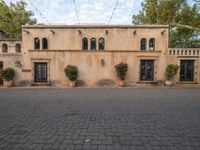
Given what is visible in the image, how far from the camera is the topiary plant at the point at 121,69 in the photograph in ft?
55.4

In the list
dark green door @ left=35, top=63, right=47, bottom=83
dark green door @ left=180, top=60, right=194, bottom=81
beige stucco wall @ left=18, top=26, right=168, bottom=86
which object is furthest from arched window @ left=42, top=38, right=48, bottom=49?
Result: dark green door @ left=180, top=60, right=194, bottom=81

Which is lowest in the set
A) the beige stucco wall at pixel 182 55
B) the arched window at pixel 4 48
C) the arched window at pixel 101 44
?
the beige stucco wall at pixel 182 55

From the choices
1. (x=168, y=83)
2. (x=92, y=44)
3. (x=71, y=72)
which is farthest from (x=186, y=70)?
(x=71, y=72)

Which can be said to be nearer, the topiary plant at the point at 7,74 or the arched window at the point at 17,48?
the topiary plant at the point at 7,74

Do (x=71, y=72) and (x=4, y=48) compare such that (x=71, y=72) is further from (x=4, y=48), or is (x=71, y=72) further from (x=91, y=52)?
(x=4, y=48)

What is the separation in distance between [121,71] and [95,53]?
325cm

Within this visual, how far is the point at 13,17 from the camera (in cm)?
3012

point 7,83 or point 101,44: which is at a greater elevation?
point 101,44

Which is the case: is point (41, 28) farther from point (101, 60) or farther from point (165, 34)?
point (165, 34)

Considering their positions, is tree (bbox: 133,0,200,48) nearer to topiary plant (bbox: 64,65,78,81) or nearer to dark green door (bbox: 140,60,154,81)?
dark green door (bbox: 140,60,154,81)

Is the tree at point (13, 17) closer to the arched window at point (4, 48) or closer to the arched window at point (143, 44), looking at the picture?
the arched window at point (4, 48)

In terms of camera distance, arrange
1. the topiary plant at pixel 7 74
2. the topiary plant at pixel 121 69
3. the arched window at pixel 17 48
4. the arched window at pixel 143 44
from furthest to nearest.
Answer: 1. the arched window at pixel 17 48
2. the arched window at pixel 143 44
3. the topiary plant at pixel 7 74
4. the topiary plant at pixel 121 69

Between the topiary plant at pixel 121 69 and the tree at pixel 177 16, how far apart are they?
1158cm

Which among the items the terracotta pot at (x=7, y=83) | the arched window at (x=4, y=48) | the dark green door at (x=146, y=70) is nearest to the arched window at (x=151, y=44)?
the dark green door at (x=146, y=70)
